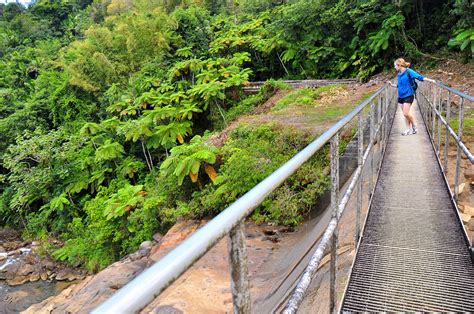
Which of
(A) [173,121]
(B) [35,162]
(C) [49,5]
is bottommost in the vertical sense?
(B) [35,162]

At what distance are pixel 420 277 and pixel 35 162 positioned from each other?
708 inches

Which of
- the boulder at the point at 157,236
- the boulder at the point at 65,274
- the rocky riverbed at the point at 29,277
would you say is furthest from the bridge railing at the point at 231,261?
the boulder at the point at 65,274

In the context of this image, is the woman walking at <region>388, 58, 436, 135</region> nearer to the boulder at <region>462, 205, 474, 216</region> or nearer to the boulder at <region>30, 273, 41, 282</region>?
the boulder at <region>462, 205, 474, 216</region>

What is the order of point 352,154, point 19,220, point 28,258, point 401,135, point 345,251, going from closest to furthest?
1. point 345,251
2. point 352,154
3. point 401,135
4. point 28,258
5. point 19,220

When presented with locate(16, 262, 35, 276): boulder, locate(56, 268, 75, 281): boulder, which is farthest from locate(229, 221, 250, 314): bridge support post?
locate(16, 262, 35, 276): boulder

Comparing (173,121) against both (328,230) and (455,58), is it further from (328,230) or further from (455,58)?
(328,230)

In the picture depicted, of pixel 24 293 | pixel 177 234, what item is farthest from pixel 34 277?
pixel 177 234

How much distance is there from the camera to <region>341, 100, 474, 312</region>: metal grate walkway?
2.63m

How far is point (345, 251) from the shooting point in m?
3.41

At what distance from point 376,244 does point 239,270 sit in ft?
9.50

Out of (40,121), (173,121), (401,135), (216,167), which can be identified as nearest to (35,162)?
(40,121)

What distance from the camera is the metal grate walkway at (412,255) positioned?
2.63 m

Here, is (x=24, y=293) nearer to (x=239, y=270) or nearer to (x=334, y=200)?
(x=334, y=200)

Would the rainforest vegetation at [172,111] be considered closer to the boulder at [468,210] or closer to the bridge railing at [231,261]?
the boulder at [468,210]
